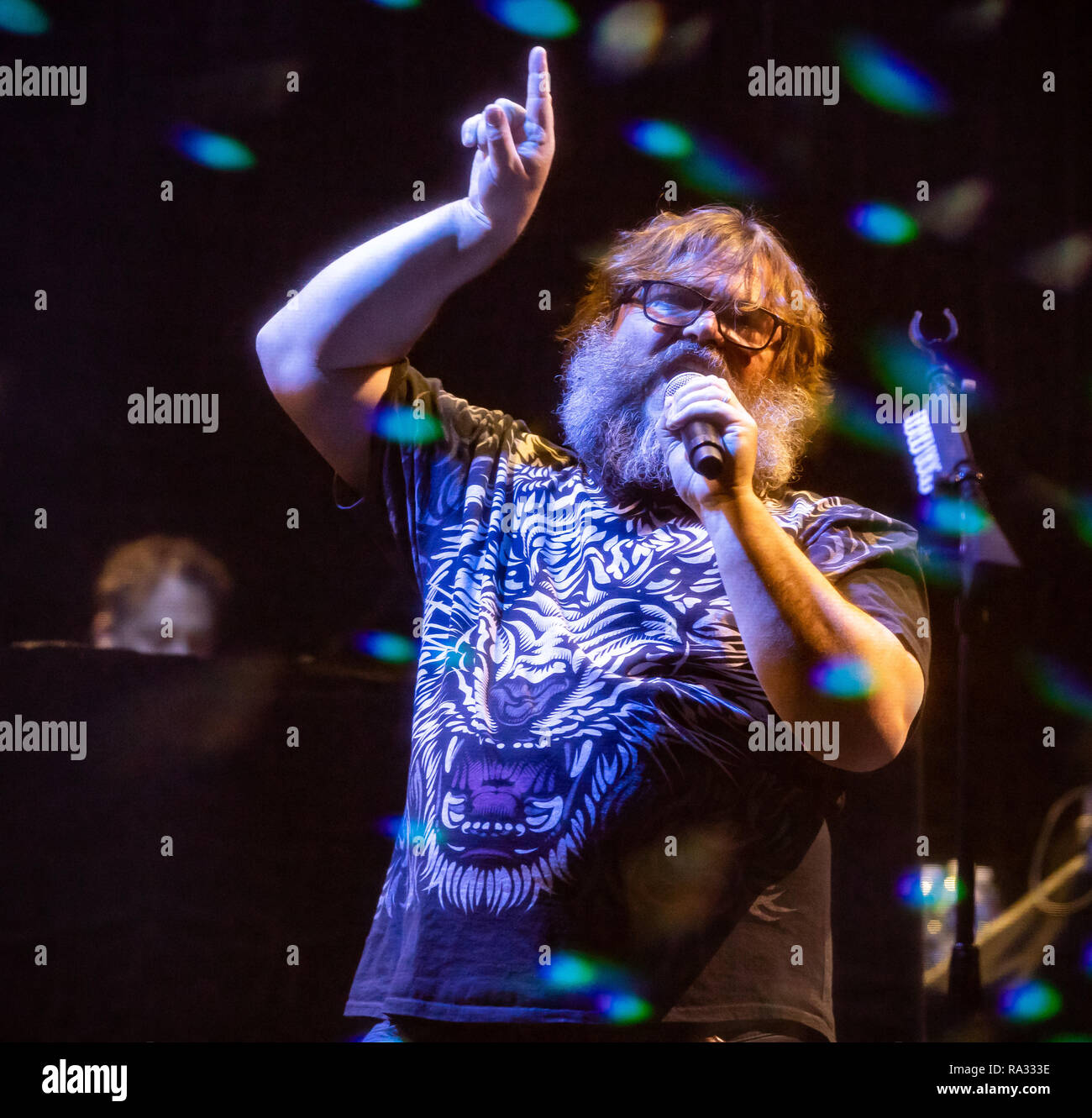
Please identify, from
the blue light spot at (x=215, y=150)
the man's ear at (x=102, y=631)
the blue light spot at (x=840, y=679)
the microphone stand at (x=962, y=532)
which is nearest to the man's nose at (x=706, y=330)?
the microphone stand at (x=962, y=532)

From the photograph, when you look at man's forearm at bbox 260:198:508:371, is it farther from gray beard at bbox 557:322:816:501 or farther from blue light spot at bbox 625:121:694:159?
blue light spot at bbox 625:121:694:159

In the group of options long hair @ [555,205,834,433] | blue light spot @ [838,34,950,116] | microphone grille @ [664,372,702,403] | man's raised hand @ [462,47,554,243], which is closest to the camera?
microphone grille @ [664,372,702,403]

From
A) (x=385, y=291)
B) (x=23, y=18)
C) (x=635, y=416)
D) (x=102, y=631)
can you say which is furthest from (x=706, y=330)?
(x=23, y=18)

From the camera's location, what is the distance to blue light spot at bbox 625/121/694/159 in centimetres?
158

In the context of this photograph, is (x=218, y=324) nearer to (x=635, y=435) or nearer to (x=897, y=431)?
(x=635, y=435)

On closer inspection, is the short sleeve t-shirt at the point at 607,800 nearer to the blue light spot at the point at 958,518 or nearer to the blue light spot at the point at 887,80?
the blue light spot at the point at 958,518

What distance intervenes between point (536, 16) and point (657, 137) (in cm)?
27

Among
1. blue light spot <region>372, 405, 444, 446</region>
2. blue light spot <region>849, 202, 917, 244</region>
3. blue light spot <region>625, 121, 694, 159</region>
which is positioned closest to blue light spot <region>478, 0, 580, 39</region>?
blue light spot <region>625, 121, 694, 159</region>

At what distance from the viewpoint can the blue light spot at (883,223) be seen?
156cm

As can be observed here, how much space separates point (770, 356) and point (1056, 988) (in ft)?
3.30

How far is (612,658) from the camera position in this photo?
4.16 feet

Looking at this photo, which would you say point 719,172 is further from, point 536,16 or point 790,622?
point 790,622

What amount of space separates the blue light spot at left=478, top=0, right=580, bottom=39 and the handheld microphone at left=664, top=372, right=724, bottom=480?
76cm

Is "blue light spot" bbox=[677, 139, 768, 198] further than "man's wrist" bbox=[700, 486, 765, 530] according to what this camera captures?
Yes
